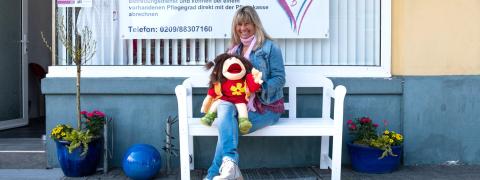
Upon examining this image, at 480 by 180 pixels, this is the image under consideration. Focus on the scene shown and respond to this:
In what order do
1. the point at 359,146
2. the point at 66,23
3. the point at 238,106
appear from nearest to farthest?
the point at 238,106
the point at 359,146
the point at 66,23

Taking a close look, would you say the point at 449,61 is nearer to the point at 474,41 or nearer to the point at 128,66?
the point at 474,41

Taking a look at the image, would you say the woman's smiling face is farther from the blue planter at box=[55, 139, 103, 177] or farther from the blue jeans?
the blue planter at box=[55, 139, 103, 177]

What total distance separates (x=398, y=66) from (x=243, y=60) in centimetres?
169

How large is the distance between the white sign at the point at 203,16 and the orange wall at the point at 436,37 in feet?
2.41

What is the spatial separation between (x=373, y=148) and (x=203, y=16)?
6.39 ft

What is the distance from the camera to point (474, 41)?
5.57 m

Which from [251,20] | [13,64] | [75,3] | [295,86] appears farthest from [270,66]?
[13,64]

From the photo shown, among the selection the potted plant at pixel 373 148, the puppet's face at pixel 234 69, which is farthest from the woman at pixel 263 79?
the potted plant at pixel 373 148

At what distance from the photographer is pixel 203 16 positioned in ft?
18.1

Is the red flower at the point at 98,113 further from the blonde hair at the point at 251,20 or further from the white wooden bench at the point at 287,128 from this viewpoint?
the blonde hair at the point at 251,20

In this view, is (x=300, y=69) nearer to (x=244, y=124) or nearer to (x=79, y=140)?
(x=244, y=124)

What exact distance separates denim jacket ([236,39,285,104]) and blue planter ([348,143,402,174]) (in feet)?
3.07

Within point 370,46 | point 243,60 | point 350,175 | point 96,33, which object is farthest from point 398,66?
point 96,33

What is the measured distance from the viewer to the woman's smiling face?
4.90m
